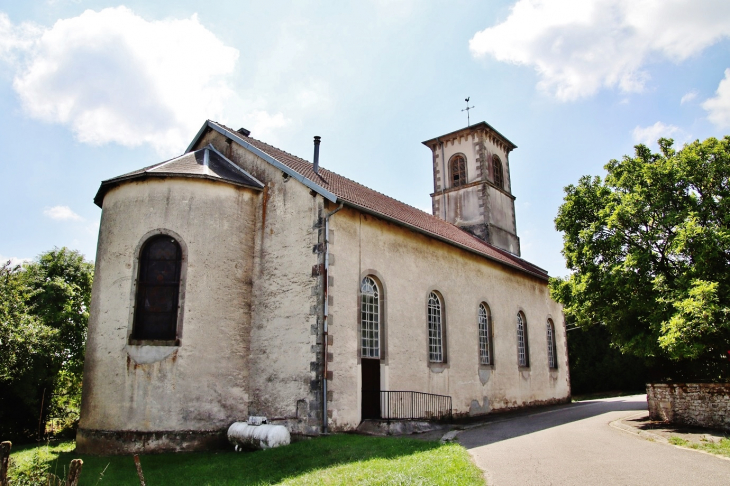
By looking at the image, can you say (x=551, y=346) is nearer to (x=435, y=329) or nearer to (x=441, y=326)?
(x=441, y=326)

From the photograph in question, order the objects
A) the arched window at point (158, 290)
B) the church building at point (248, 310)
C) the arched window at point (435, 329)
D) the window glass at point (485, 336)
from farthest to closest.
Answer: the window glass at point (485, 336), the arched window at point (435, 329), the arched window at point (158, 290), the church building at point (248, 310)

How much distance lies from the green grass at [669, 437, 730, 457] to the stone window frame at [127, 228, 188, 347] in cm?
1114

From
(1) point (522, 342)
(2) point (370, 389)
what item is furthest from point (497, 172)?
(2) point (370, 389)

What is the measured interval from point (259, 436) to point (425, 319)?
21.3 feet

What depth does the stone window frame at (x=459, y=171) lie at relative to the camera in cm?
2777

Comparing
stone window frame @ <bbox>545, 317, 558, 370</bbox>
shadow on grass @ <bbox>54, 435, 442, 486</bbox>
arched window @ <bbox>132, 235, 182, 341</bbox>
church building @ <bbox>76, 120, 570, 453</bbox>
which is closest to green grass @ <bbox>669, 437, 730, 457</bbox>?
shadow on grass @ <bbox>54, 435, 442, 486</bbox>

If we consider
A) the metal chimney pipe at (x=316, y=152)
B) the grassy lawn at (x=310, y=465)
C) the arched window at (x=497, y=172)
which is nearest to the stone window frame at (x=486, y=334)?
the metal chimney pipe at (x=316, y=152)

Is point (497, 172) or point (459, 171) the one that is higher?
point (497, 172)

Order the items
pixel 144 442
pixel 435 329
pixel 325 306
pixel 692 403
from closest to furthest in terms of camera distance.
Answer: pixel 144 442
pixel 325 306
pixel 692 403
pixel 435 329

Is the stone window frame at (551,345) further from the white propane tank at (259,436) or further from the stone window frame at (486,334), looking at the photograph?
the white propane tank at (259,436)

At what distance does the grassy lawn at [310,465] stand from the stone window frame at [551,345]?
580 inches

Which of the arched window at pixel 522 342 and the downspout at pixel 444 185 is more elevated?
the downspout at pixel 444 185

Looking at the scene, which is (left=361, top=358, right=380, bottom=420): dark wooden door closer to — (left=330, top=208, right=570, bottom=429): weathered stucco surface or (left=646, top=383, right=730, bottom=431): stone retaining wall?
(left=330, top=208, right=570, bottom=429): weathered stucco surface

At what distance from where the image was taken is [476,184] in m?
26.9
